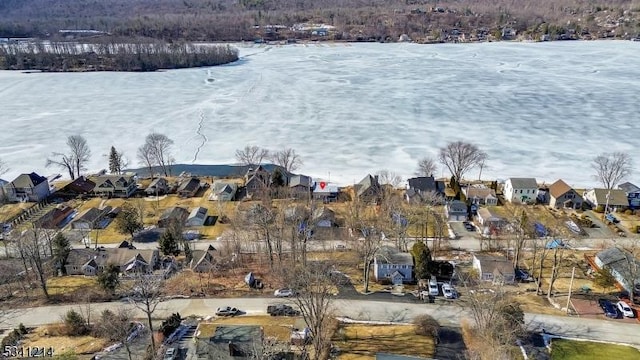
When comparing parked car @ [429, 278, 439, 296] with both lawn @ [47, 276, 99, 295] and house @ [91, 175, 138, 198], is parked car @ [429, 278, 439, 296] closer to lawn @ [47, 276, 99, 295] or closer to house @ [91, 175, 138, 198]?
lawn @ [47, 276, 99, 295]

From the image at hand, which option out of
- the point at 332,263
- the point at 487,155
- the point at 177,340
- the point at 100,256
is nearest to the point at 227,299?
the point at 177,340

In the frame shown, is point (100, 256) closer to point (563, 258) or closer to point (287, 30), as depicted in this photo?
point (563, 258)

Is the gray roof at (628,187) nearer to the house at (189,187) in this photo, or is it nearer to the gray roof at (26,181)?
the house at (189,187)

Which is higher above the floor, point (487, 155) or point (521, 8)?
point (521, 8)

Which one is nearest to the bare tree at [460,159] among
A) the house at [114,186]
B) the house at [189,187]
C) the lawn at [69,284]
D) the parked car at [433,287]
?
the parked car at [433,287]

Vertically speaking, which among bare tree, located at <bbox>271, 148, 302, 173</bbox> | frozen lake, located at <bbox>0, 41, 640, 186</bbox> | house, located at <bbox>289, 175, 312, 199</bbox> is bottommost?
house, located at <bbox>289, 175, 312, 199</bbox>

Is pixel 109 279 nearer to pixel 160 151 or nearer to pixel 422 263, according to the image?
pixel 422 263

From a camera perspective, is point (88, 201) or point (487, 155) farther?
point (487, 155)

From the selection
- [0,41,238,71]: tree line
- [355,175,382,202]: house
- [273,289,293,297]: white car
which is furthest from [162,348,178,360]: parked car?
Result: [0,41,238,71]: tree line
